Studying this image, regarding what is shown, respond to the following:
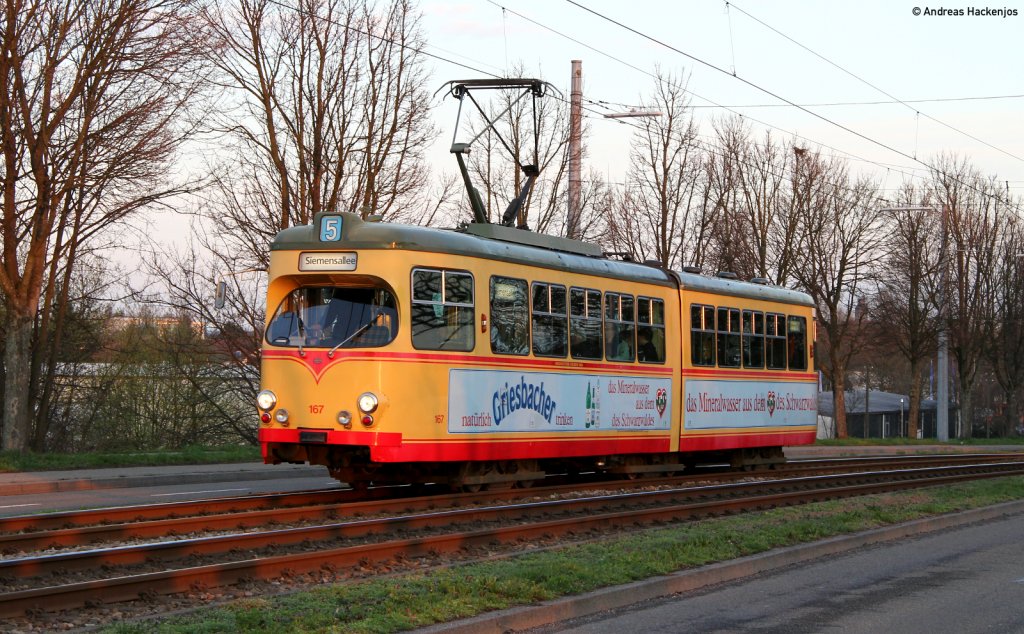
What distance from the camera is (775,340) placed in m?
23.0

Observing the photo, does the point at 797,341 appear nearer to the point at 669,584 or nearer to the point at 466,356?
the point at 466,356

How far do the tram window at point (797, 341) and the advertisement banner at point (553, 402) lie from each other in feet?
15.6

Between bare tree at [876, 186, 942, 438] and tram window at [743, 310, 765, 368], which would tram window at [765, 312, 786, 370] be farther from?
bare tree at [876, 186, 942, 438]

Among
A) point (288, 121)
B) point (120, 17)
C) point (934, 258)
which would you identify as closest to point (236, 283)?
point (288, 121)

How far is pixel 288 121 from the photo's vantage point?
1123 inches

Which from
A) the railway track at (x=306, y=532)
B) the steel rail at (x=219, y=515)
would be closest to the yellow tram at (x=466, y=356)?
the steel rail at (x=219, y=515)

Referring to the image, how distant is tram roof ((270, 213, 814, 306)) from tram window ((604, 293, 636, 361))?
356mm

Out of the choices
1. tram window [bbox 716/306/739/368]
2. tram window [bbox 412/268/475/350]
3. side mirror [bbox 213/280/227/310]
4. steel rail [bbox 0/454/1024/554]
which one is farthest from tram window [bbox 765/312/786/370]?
side mirror [bbox 213/280/227/310]

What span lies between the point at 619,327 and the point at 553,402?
217cm

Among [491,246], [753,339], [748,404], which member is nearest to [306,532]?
[491,246]

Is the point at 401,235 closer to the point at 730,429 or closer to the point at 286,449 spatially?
the point at 286,449

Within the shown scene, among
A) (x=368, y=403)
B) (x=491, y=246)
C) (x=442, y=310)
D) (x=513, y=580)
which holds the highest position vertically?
(x=491, y=246)

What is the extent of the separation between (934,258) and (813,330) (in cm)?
2703

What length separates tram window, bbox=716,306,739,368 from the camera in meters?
21.3
